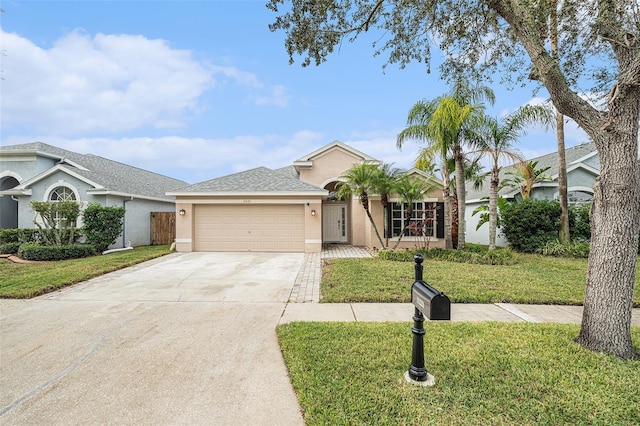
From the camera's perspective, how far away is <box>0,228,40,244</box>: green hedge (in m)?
13.0

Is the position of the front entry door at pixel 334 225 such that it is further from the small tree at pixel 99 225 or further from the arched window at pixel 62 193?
the arched window at pixel 62 193

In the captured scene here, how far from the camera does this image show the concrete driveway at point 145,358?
8.71 feet

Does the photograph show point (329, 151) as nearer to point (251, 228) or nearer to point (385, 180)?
Answer: point (385, 180)

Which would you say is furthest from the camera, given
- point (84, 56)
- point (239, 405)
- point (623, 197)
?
point (84, 56)

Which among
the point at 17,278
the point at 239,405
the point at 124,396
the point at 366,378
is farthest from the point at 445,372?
the point at 17,278

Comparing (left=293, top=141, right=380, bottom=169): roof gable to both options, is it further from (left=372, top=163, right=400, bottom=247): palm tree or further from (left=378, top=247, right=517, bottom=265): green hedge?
(left=378, top=247, right=517, bottom=265): green hedge

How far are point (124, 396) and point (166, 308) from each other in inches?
111

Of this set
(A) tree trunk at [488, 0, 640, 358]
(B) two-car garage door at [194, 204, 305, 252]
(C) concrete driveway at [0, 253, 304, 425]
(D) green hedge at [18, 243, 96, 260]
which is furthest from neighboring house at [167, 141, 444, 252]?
(A) tree trunk at [488, 0, 640, 358]

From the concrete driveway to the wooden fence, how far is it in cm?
1057

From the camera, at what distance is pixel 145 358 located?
3.61 metres

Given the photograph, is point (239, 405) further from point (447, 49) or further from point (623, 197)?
point (447, 49)

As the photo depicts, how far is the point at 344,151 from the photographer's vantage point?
1633cm

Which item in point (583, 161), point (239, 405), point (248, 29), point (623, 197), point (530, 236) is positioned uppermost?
point (248, 29)

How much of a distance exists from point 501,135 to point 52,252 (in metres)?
17.5
